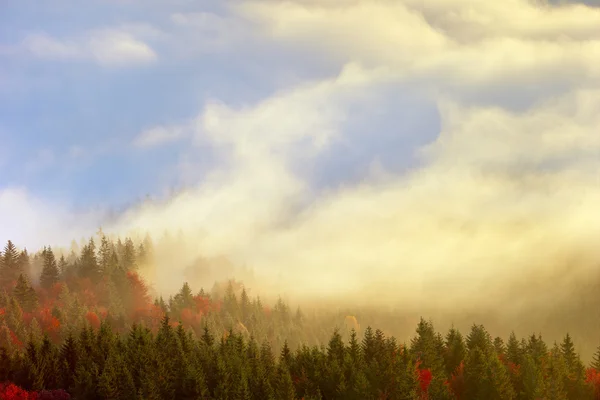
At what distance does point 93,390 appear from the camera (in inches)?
3949

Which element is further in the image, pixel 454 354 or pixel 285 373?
pixel 454 354

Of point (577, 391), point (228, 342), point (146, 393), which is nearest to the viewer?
point (146, 393)

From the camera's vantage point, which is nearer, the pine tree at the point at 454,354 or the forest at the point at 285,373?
the forest at the point at 285,373

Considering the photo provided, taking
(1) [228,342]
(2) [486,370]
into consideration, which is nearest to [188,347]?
(1) [228,342]

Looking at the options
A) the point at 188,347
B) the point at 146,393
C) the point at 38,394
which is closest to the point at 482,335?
the point at 188,347

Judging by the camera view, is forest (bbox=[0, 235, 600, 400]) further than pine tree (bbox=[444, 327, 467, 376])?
No

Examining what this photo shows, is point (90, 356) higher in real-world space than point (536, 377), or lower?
higher

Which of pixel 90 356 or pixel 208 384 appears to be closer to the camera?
pixel 208 384

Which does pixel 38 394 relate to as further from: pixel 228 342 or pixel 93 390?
pixel 228 342

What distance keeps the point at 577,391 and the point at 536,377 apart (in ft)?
44.2

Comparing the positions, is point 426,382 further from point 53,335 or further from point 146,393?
point 53,335

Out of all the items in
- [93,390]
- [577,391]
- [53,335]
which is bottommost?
[577,391]

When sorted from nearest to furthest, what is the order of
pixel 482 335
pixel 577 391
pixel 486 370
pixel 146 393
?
pixel 146 393 < pixel 486 370 < pixel 577 391 < pixel 482 335

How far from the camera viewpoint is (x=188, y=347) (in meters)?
128
